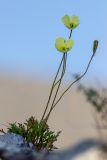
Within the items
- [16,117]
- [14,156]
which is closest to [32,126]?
[14,156]

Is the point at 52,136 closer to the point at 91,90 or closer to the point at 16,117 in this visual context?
the point at 91,90

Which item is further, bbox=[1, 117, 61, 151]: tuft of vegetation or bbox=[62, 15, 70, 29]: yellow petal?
bbox=[62, 15, 70, 29]: yellow petal

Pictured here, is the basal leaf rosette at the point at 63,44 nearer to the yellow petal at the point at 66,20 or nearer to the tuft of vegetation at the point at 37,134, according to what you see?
the yellow petal at the point at 66,20

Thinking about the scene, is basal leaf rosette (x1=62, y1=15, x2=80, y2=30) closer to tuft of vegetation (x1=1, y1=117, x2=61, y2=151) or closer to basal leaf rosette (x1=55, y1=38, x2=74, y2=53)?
basal leaf rosette (x1=55, y1=38, x2=74, y2=53)

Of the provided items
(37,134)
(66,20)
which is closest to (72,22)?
(66,20)

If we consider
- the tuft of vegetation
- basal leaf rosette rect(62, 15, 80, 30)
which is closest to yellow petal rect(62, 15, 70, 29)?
basal leaf rosette rect(62, 15, 80, 30)

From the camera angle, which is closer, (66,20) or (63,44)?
(63,44)

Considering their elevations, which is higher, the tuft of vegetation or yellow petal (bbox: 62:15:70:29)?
yellow petal (bbox: 62:15:70:29)

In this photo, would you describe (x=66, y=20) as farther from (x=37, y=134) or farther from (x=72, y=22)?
(x=37, y=134)
